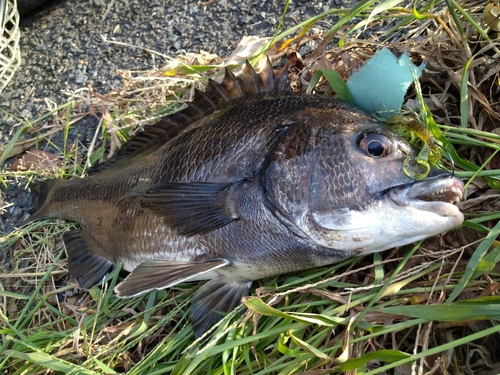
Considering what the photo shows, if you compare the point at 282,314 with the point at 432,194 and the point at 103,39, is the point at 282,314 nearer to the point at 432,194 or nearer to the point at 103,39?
the point at 432,194

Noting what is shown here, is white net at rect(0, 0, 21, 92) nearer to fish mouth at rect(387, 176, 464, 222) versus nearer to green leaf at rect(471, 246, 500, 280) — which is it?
fish mouth at rect(387, 176, 464, 222)

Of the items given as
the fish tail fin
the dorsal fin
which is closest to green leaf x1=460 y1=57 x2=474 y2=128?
the dorsal fin

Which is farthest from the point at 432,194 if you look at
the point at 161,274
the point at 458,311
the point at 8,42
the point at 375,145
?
the point at 8,42

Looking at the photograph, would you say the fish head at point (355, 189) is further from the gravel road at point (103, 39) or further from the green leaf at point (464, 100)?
the gravel road at point (103, 39)

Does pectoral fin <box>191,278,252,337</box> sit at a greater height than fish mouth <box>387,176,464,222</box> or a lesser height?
lesser

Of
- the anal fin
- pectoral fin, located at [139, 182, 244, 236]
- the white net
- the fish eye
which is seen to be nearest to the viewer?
the fish eye
